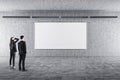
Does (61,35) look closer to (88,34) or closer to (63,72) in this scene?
(88,34)

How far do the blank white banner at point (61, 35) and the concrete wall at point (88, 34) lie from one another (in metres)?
0.31

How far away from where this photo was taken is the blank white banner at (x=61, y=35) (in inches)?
687

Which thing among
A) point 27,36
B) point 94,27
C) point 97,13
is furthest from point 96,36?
point 27,36

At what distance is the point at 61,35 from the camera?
690 inches

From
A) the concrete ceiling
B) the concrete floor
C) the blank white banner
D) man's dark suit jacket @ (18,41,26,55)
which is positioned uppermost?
the concrete ceiling

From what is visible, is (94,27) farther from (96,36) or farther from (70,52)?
(70,52)

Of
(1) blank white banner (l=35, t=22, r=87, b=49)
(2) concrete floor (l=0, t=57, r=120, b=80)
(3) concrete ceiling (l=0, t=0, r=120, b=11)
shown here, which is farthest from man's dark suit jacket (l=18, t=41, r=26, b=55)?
(1) blank white banner (l=35, t=22, r=87, b=49)

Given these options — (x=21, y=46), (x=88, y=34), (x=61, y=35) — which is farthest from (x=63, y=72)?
(x=88, y=34)

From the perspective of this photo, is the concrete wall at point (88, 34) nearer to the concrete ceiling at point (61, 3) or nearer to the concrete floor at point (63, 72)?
the concrete ceiling at point (61, 3)

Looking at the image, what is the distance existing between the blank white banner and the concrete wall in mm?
311

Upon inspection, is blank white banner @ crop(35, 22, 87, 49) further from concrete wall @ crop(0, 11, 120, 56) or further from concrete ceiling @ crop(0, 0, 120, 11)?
concrete ceiling @ crop(0, 0, 120, 11)

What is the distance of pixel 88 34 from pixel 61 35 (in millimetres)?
2088

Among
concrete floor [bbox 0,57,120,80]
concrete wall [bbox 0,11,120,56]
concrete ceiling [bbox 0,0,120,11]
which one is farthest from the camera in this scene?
concrete wall [bbox 0,11,120,56]

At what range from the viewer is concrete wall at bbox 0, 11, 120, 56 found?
17.4m
